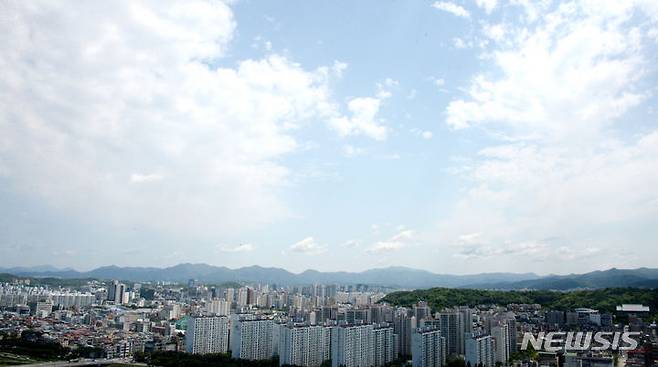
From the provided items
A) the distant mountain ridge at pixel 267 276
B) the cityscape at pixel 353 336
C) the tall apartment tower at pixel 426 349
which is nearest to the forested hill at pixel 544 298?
the cityscape at pixel 353 336

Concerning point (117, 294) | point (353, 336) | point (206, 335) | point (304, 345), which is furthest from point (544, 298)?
point (117, 294)

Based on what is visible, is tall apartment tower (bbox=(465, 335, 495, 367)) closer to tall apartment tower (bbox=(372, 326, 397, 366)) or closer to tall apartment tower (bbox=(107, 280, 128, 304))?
tall apartment tower (bbox=(372, 326, 397, 366))

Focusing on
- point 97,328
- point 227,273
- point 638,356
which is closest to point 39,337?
point 97,328

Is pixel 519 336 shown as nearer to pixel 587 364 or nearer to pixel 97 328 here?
pixel 587 364

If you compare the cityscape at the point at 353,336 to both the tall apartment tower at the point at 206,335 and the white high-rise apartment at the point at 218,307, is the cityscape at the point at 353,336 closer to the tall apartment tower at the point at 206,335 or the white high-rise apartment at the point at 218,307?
the tall apartment tower at the point at 206,335

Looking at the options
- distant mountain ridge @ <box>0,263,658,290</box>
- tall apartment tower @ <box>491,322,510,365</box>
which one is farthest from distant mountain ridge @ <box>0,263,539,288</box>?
tall apartment tower @ <box>491,322,510,365</box>

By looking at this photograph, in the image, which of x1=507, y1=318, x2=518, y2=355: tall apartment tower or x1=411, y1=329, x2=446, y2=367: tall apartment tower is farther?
x1=507, y1=318, x2=518, y2=355: tall apartment tower
